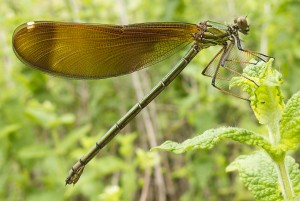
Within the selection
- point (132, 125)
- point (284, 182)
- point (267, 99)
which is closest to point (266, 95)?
point (267, 99)

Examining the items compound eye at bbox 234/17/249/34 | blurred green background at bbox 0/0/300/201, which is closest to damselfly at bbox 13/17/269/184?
compound eye at bbox 234/17/249/34

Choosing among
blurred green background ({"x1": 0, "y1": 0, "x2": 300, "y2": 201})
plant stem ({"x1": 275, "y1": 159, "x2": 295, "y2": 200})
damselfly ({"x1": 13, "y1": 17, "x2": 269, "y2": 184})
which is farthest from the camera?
blurred green background ({"x1": 0, "y1": 0, "x2": 300, "y2": 201})

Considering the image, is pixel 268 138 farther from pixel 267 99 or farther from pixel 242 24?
pixel 242 24

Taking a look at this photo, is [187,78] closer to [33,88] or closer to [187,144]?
[33,88]

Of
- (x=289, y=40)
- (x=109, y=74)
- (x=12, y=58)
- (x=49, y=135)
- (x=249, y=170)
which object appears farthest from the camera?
(x=49, y=135)

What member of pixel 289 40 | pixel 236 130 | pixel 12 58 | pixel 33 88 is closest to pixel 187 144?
pixel 236 130

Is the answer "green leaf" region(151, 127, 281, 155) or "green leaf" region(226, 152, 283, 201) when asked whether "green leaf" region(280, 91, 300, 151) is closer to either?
"green leaf" region(151, 127, 281, 155)

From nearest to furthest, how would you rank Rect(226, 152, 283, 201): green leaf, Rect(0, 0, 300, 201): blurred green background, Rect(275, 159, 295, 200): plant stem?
Rect(275, 159, 295, 200): plant stem < Rect(226, 152, 283, 201): green leaf < Rect(0, 0, 300, 201): blurred green background

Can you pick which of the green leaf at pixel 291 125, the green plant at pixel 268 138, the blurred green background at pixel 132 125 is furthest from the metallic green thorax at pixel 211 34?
the green leaf at pixel 291 125
